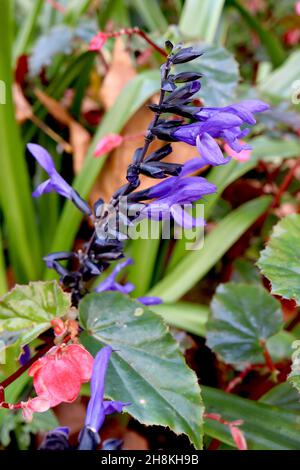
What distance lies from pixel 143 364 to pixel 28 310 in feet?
0.41

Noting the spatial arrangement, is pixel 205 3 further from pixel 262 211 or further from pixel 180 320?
pixel 180 320

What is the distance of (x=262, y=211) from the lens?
972 millimetres

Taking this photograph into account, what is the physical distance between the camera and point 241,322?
686 mm

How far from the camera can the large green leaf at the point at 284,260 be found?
19.8 inches

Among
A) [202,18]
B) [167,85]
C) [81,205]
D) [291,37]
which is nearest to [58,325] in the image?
[81,205]

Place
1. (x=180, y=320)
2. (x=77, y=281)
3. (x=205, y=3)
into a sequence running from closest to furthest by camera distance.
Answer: (x=77, y=281) → (x=180, y=320) → (x=205, y=3)

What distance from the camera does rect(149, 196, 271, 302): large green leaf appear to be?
0.87m

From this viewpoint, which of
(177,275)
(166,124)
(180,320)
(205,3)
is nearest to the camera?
(166,124)

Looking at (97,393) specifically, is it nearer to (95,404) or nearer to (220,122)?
(95,404)

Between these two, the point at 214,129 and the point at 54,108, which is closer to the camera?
the point at 214,129

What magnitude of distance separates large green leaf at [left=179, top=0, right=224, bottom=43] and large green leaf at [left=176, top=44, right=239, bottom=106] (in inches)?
8.1

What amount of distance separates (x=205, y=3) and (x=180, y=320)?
2.14 feet

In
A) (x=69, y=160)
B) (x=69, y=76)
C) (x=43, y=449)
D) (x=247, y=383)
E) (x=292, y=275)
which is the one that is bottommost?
(x=247, y=383)
